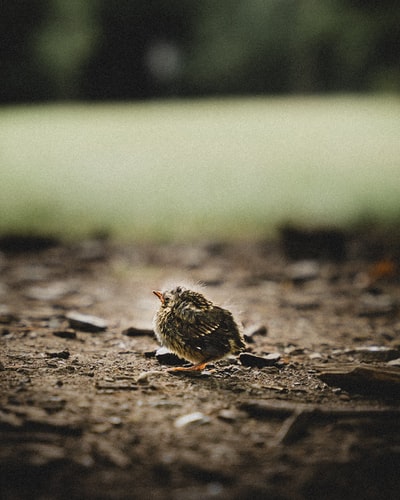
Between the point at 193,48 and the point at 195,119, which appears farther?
the point at 193,48

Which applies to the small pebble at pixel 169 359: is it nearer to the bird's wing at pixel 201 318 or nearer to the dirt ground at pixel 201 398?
the dirt ground at pixel 201 398

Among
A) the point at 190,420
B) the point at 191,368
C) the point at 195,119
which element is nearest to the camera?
the point at 190,420

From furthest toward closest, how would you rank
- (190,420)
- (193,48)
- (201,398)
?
(193,48) → (201,398) → (190,420)

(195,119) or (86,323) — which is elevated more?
(195,119)

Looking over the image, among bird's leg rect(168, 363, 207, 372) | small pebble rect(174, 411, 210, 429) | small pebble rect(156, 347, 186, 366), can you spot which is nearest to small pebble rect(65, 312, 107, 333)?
small pebble rect(156, 347, 186, 366)

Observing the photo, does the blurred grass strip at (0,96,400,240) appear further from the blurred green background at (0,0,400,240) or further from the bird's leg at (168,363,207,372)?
the bird's leg at (168,363,207,372)

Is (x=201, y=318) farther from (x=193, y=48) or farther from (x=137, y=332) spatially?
(x=193, y=48)

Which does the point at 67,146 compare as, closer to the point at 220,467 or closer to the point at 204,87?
the point at 220,467

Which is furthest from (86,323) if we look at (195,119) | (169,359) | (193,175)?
(195,119)
